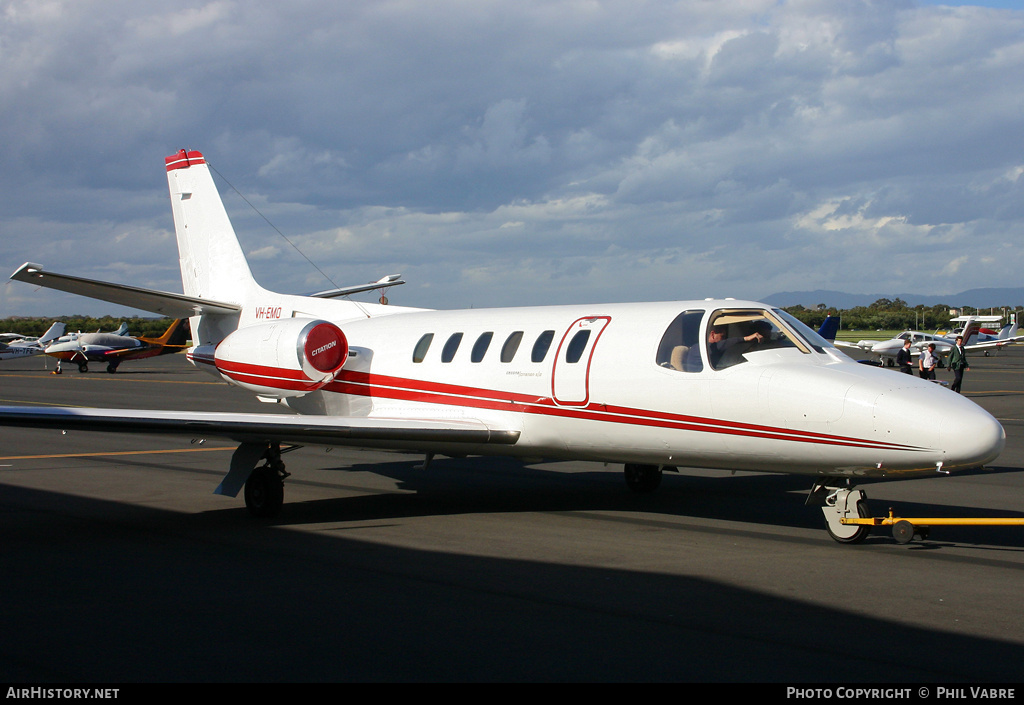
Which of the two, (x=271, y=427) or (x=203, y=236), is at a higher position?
(x=203, y=236)

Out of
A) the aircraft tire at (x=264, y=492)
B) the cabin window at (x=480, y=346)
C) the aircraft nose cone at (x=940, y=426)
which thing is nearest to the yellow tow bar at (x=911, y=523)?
the aircraft nose cone at (x=940, y=426)

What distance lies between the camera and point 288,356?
12.4 m

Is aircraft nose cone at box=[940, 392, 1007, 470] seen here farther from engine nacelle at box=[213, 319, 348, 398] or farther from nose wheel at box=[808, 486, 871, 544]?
engine nacelle at box=[213, 319, 348, 398]

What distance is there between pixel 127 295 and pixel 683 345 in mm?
8159

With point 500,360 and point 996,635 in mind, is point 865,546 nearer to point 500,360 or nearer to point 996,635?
point 996,635

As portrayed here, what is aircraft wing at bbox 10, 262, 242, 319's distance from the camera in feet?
38.1

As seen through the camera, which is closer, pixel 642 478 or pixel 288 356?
pixel 288 356

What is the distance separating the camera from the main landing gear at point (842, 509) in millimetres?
8750

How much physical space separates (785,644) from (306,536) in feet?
18.3

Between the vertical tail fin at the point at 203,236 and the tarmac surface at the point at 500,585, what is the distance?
11.5 feet

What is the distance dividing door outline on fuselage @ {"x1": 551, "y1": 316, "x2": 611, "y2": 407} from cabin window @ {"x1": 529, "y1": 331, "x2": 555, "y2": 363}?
18cm

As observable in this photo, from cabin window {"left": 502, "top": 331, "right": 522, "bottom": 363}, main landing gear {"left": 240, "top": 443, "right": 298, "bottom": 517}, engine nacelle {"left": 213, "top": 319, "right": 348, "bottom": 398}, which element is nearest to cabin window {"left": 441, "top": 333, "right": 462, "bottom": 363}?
cabin window {"left": 502, "top": 331, "right": 522, "bottom": 363}

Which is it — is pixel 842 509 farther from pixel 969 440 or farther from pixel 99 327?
pixel 99 327

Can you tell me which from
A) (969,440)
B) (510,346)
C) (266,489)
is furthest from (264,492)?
(969,440)
